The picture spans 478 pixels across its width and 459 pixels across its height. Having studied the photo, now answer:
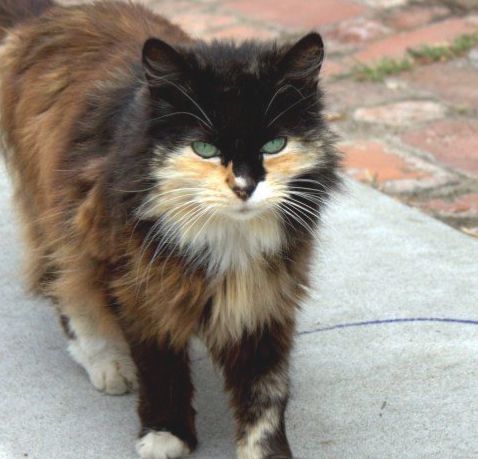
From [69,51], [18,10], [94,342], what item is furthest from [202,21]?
[94,342]

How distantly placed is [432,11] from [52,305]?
11.3 feet

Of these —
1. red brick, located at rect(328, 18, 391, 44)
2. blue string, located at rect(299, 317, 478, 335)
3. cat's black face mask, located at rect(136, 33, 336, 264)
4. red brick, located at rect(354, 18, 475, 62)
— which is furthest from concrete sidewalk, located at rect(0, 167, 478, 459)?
red brick, located at rect(328, 18, 391, 44)

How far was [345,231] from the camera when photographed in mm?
3967

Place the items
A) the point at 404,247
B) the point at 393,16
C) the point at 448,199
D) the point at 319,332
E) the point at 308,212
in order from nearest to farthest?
the point at 308,212 < the point at 319,332 < the point at 404,247 < the point at 448,199 < the point at 393,16

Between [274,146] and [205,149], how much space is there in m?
0.16

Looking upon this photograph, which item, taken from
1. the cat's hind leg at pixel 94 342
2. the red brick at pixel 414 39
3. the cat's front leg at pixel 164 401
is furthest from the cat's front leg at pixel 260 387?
the red brick at pixel 414 39

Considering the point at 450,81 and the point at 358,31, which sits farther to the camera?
the point at 358,31

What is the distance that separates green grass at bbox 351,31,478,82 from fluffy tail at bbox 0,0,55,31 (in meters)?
2.26

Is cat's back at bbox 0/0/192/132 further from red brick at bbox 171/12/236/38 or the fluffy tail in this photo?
red brick at bbox 171/12/236/38

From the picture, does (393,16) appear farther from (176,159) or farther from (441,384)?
(176,159)

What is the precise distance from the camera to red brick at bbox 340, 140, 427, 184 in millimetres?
4406

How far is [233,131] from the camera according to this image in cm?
231

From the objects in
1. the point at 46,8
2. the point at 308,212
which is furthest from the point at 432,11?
the point at 308,212

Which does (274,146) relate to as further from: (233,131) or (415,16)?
(415,16)
